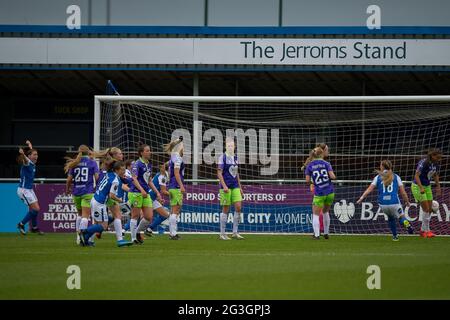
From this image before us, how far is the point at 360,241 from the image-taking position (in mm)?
19047

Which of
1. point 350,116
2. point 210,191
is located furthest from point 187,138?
point 350,116

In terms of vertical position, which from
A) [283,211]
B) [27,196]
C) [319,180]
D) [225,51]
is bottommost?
[283,211]

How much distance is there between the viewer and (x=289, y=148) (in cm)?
2548

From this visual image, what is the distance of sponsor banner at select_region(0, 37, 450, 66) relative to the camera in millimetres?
27219

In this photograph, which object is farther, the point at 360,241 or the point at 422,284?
the point at 360,241

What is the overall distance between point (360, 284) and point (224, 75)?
18.7 metres

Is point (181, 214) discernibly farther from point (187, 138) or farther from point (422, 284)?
point (422, 284)

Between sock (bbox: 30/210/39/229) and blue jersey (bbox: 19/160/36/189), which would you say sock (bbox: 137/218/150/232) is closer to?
sock (bbox: 30/210/39/229)

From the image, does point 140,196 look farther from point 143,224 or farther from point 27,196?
point 27,196

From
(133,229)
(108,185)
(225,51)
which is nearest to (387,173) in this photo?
(133,229)

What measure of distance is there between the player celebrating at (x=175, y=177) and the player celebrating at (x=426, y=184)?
528cm

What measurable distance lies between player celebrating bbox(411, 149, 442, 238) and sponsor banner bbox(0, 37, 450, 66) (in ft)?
22.6

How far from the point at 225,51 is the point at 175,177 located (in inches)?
348

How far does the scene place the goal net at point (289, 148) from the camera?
23.0 metres
